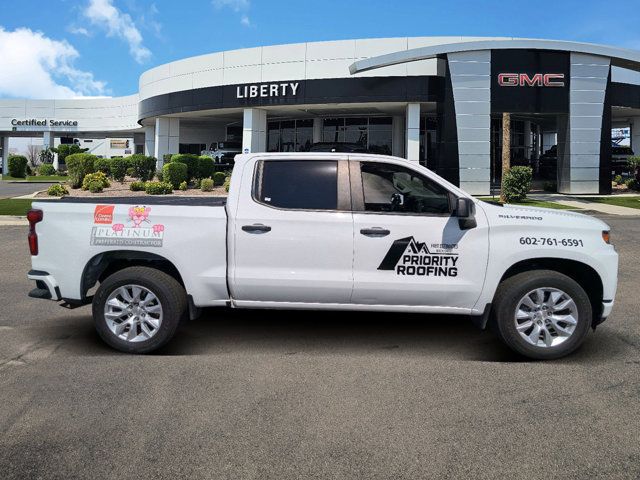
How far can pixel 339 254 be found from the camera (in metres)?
5.05

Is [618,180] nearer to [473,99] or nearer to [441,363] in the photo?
[473,99]

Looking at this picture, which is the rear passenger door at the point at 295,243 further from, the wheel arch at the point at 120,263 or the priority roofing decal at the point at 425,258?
the wheel arch at the point at 120,263

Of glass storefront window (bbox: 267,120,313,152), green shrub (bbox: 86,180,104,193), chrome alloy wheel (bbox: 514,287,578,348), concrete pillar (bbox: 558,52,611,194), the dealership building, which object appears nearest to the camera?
chrome alloy wheel (bbox: 514,287,578,348)

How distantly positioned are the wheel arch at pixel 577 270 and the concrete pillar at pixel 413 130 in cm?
2611

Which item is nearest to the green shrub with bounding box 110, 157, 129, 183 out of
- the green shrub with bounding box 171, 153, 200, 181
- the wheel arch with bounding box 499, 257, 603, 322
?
the green shrub with bounding box 171, 153, 200, 181

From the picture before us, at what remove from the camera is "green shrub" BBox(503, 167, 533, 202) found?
23641mm

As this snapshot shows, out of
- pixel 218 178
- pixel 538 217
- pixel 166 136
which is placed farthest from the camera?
pixel 166 136

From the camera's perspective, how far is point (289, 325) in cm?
616

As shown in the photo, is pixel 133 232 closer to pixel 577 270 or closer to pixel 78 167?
pixel 577 270

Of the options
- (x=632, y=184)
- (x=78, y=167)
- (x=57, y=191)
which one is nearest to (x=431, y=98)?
(x=632, y=184)

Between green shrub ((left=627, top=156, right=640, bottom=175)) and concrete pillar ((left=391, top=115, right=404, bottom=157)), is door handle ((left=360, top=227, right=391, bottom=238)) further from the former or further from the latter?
concrete pillar ((left=391, top=115, right=404, bottom=157))

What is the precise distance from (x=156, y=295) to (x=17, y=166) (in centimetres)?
5125

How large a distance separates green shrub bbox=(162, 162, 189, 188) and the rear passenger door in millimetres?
23669

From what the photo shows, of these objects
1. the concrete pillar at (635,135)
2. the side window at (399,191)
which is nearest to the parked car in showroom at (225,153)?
the concrete pillar at (635,135)
